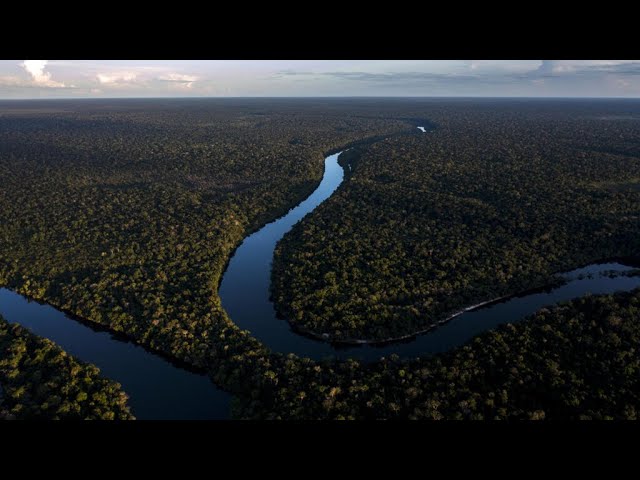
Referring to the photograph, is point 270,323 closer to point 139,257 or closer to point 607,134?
point 139,257

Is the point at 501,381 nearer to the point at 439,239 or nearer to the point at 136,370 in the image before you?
the point at 439,239

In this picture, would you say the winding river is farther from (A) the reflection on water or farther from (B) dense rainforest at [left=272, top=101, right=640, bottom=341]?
(B) dense rainforest at [left=272, top=101, right=640, bottom=341]

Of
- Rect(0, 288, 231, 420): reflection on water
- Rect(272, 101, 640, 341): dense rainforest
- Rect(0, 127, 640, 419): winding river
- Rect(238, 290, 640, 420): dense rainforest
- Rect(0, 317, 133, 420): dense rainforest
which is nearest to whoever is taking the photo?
Rect(238, 290, 640, 420): dense rainforest

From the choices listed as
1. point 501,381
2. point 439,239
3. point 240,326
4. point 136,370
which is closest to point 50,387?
point 136,370

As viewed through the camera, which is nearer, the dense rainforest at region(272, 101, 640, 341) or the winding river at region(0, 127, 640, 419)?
the winding river at region(0, 127, 640, 419)

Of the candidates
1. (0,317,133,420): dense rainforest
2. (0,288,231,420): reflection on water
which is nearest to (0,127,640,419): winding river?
(0,288,231,420): reflection on water
